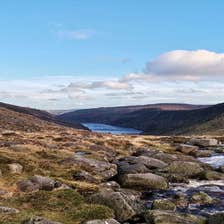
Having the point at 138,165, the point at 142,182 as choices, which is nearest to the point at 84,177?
the point at 142,182

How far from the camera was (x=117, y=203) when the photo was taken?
28.7m

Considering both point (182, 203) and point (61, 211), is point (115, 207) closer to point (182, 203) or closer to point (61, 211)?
point (61, 211)

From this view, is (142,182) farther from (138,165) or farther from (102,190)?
(138,165)

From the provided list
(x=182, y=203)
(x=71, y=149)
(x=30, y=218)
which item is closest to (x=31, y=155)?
(x=71, y=149)

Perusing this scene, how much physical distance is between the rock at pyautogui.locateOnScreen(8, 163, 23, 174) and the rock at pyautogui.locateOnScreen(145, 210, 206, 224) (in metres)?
16.1

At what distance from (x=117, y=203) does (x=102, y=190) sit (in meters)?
7.75

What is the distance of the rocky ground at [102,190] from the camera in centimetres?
2642

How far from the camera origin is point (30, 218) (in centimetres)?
2278

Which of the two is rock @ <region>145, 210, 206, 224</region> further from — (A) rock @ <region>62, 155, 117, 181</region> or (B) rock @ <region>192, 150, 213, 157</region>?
(B) rock @ <region>192, 150, 213, 157</region>

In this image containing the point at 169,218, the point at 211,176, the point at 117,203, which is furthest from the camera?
the point at 211,176

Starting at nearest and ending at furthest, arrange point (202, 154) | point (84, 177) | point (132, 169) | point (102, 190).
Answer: point (102, 190) → point (84, 177) → point (132, 169) → point (202, 154)

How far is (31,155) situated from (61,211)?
25384mm

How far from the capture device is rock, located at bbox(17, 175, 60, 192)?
33969 millimetres

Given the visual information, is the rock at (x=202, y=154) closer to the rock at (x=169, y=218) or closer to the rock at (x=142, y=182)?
the rock at (x=142, y=182)
